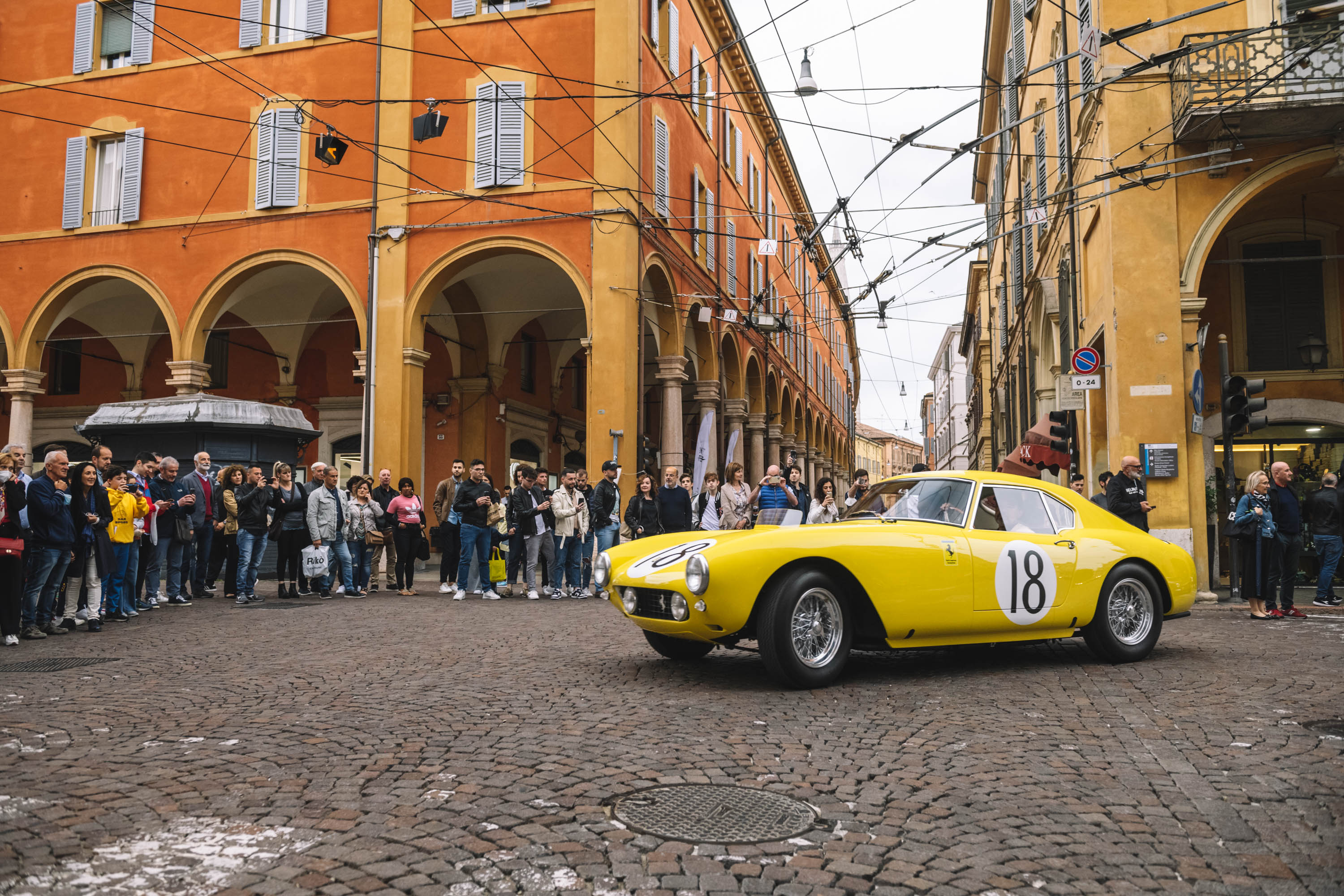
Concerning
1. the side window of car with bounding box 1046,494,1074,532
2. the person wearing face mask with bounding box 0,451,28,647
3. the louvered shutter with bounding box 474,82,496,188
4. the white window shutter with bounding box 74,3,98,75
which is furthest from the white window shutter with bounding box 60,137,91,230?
the side window of car with bounding box 1046,494,1074,532

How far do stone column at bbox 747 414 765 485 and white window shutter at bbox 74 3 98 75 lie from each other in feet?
61.1

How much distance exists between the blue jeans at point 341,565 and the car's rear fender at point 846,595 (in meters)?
8.54

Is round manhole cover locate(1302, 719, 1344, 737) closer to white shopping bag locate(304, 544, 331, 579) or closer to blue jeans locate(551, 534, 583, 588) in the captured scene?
blue jeans locate(551, 534, 583, 588)

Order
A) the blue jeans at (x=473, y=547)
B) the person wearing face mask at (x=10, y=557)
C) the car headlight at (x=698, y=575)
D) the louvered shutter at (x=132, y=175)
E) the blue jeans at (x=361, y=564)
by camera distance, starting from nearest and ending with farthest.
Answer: the car headlight at (x=698, y=575) → the person wearing face mask at (x=10, y=557) → the blue jeans at (x=473, y=547) → the blue jeans at (x=361, y=564) → the louvered shutter at (x=132, y=175)

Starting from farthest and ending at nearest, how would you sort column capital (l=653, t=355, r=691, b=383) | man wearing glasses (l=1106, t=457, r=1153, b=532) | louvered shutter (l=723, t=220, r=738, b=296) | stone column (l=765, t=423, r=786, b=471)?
stone column (l=765, t=423, r=786, b=471)
louvered shutter (l=723, t=220, r=738, b=296)
column capital (l=653, t=355, r=691, b=383)
man wearing glasses (l=1106, t=457, r=1153, b=532)

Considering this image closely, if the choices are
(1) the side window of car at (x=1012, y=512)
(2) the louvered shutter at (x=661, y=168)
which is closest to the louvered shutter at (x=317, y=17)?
(2) the louvered shutter at (x=661, y=168)

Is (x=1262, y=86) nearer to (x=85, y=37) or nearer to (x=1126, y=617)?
(x=1126, y=617)

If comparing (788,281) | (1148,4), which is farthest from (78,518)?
(788,281)

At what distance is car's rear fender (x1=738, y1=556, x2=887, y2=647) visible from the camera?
251 inches

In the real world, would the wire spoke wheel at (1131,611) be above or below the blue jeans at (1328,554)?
below

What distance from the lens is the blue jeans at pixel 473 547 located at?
45.6 ft

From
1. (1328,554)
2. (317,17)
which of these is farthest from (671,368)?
(1328,554)

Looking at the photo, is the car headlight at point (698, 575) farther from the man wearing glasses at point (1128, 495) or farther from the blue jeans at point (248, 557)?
the blue jeans at point (248, 557)

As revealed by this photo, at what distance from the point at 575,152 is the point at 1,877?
1819 centimetres
